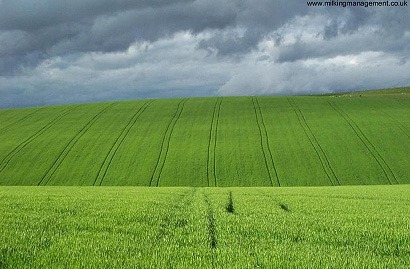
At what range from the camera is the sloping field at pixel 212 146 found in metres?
53.6

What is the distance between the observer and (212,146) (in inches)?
2500

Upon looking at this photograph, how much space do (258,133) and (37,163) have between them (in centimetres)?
3317

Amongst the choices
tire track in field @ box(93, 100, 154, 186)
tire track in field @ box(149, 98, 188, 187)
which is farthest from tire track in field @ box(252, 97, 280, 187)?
tire track in field @ box(93, 100, 154, 186)

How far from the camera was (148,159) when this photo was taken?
5875 cm

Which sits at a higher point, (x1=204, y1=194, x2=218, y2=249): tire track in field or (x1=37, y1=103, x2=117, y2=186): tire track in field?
(x1=204, y1=194, x2=218, y2=249): tire track in field

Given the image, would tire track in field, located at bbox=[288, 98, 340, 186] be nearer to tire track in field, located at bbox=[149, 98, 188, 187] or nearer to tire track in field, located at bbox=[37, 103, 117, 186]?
tire track in field, located at bbox=[149, 98, 188, 187]

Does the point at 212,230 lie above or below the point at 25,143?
above

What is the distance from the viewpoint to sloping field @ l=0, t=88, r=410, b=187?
176 ft

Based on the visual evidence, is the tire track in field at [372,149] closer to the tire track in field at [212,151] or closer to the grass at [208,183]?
the grass at [208,183]

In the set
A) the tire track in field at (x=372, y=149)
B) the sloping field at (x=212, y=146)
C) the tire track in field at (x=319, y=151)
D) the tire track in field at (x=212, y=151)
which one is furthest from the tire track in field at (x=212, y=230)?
the tire track in field at (x=372, y=149)

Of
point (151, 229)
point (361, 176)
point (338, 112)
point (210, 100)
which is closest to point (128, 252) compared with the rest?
point (151, 229)

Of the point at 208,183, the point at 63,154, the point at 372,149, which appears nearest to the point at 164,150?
the point at 208,183

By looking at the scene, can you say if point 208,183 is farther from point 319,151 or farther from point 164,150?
point 319,151

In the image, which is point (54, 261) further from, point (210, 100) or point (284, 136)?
point (210, 100)
